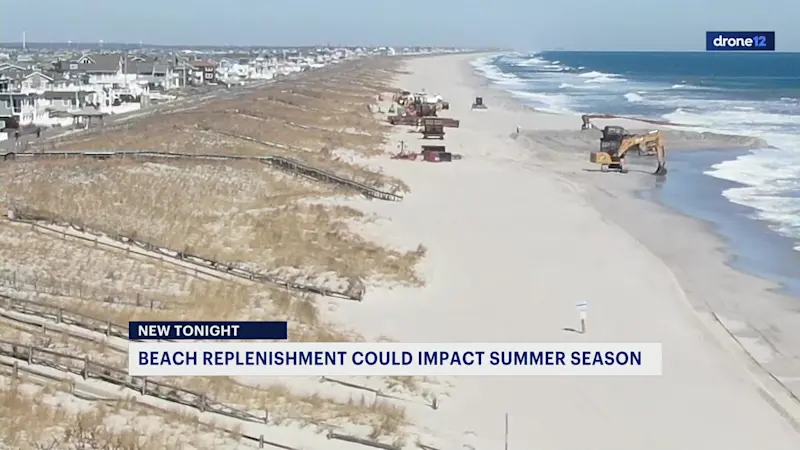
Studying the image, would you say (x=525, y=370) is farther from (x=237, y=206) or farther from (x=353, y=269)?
(x=237, y=206)

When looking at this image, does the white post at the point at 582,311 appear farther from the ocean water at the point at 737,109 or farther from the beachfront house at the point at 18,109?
the beachfront house at the point at 18,109

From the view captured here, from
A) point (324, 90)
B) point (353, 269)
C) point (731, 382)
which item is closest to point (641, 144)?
point (353, 269)

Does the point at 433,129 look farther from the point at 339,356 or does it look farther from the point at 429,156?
the point at 339,356

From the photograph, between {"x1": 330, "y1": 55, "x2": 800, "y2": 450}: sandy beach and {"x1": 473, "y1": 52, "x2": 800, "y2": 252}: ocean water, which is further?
{"x1": 473, "y1": 52, "x2": 800, "y2": 252}: ocean water

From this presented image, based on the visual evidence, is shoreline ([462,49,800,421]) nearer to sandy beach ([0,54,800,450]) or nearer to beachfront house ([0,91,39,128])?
sandy beach ([0,54,800,450])

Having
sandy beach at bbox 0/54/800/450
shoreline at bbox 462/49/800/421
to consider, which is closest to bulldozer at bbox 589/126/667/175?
sandy beach at bbox 0/54/800/450
